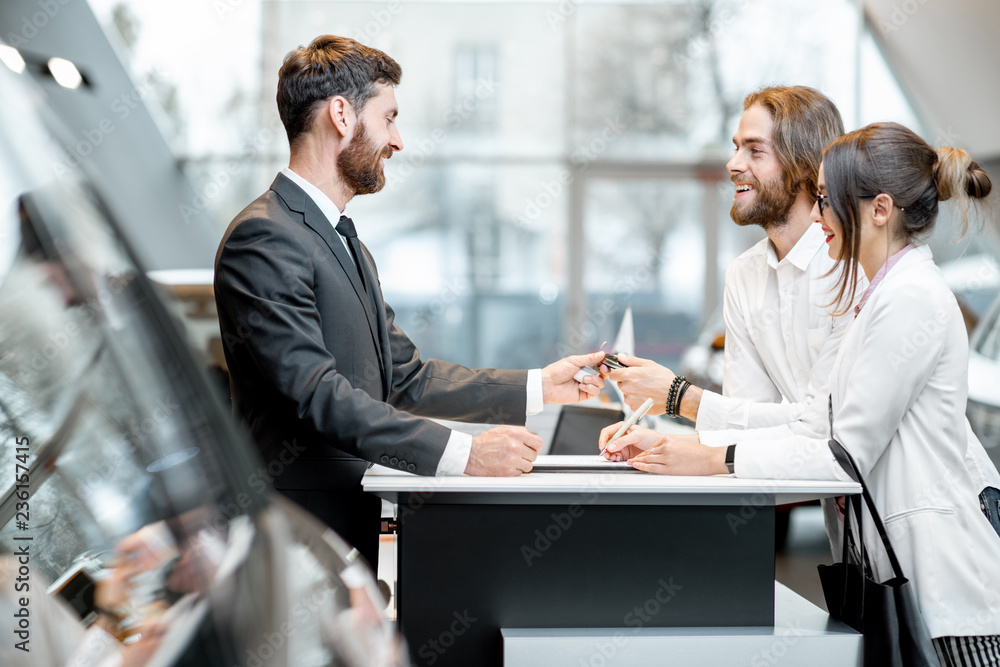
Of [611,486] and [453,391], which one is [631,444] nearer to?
[611,486]

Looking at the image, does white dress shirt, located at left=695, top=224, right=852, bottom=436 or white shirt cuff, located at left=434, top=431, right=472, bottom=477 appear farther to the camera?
white dress shirt, located at left=695, top=224, right=852, bottom=436

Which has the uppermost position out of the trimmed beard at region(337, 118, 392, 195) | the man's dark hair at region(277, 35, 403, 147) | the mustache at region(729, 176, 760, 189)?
the man's dark hair at region(277, 35, 403, 147)

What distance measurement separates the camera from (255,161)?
26.8 ft

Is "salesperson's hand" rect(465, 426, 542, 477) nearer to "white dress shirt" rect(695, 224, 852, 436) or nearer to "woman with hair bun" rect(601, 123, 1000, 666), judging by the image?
"woman with hair bun" rect(601, 123, 1000, 666)

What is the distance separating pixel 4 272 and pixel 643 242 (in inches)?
303

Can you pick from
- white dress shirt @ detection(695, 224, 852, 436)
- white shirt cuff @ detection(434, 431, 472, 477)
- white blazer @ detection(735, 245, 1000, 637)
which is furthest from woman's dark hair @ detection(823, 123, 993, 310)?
white shirt cuff @ detection(434, 431, 472, 477)

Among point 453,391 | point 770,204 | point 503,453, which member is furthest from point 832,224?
point 453,391

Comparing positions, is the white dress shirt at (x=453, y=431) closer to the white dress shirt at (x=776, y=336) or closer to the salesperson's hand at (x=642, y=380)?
the salesperson's hand at (x=642, y=380)

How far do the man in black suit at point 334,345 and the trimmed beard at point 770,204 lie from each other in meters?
0.64

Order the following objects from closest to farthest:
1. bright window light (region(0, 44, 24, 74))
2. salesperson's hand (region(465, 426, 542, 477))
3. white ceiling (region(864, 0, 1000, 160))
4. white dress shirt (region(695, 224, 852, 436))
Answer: bright window light (region(0, 44, 24, 74))
salesperson's hand (region(465, 426, 542, 477))
white dress shirt (region(695, 224, 852, 436))
white ceiling (region(864, 0, 1000, 160))

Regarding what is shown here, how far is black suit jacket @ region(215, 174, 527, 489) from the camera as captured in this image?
1.51 meters

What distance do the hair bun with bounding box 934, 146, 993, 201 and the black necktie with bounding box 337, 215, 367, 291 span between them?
114 cm

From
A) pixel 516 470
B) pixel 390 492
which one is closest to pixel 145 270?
pixel 390 492

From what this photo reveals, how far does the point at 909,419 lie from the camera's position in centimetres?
142
